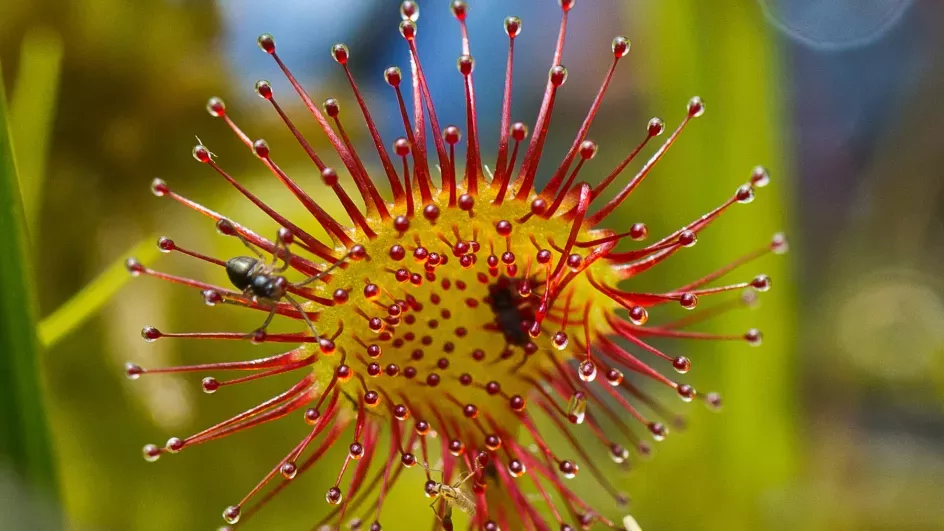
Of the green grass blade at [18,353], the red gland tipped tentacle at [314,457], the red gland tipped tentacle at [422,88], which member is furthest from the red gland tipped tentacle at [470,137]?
the green grass blade at [18,353]

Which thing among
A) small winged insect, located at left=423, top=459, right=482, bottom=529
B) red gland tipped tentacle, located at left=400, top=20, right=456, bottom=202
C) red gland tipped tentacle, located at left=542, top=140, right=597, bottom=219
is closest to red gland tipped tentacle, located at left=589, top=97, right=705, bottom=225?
red gland tipped tentacle, located at left=542, top=140, right=597, bottom=219

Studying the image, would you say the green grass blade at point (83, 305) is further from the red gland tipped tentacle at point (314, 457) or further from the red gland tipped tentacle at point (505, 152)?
the red gland tipped tentacle at point (505, 152)

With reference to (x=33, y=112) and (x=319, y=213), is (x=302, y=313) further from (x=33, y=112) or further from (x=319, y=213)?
(x=33, y=112)

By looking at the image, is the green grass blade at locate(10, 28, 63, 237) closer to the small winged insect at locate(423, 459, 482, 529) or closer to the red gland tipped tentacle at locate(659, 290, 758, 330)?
the small winged insect at locate(423, 459, 482, 529)

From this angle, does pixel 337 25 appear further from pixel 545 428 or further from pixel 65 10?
pixel 545 428

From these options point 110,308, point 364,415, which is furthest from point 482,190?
point 110,308

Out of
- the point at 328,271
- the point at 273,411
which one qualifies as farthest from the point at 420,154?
the point at 273,411
